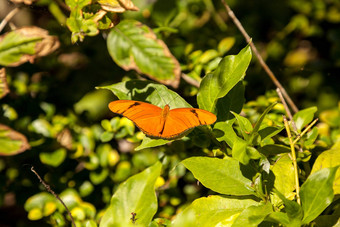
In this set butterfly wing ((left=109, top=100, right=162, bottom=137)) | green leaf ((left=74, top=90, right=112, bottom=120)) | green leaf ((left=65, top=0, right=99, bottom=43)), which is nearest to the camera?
butterfly wing ((left=109, top=100, right=162, bottom=137))

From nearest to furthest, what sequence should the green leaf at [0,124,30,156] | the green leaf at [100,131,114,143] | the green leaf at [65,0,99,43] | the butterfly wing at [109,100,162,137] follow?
the butterfly wing at [109,100,162,137] → the green leaf at [65,0,99,43] → the green leaf at [0,124,30,156] → the green leaf at [100,131,114,143]

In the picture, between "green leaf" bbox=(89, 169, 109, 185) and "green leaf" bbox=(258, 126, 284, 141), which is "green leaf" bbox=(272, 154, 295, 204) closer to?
"green leaf" bbox=(258, 126, 284, 141)

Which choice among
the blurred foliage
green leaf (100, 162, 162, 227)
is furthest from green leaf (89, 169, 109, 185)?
green leaf (100, 162, 162, 227)

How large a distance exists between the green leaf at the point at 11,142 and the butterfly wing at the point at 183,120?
0.65m

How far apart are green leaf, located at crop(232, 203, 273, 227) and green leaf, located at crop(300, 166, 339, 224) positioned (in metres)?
0.10

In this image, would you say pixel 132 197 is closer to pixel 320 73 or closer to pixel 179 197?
pixel 179 197

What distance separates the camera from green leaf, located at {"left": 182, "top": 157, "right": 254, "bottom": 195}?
1.10 metres

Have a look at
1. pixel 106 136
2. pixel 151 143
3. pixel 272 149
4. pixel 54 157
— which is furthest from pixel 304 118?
pixel 54 157

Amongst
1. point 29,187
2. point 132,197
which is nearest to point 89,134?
point 29,187

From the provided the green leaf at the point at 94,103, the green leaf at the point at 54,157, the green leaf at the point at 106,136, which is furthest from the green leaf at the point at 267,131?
the green leaf at the point at 94,103

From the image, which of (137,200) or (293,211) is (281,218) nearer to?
(293,211)

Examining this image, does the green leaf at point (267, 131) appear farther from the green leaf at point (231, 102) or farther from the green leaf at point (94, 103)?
the green leaf at point (94, 103)

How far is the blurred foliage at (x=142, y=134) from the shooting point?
44.5 inches

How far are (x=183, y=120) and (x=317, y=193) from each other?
45cm
